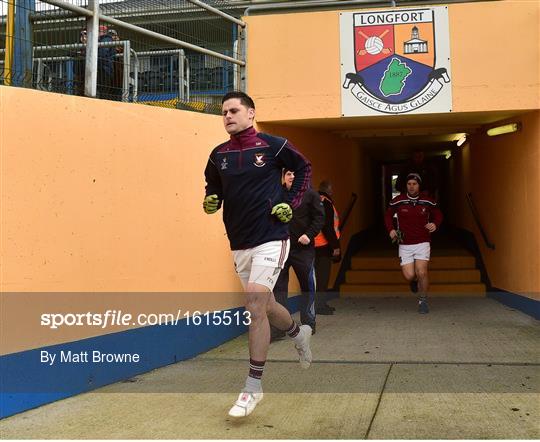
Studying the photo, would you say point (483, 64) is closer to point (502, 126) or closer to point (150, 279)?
point (502, 126)

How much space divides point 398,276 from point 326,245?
2938 mm

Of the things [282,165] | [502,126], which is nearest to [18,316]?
[282,165]

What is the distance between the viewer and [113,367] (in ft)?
15.6

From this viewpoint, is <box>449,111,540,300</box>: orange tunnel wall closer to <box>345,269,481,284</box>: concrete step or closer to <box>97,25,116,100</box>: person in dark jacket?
<box>345,269,481,284</box>: concrete step

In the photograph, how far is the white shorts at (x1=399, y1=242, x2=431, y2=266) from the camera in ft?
25.6

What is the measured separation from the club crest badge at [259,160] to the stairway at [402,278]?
6.09 metres

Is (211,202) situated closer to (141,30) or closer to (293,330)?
(293,330)

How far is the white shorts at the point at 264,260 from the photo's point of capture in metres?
3.77

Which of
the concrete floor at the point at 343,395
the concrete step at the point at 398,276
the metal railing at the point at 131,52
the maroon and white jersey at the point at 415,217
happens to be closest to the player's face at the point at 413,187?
the maroon and white jersey at the point at 415,217

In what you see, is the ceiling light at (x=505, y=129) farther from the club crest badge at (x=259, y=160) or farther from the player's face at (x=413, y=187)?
the club crest badge at (x=259, y=160)

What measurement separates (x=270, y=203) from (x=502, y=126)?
4.89m

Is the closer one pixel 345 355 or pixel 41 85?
pixel 41 85

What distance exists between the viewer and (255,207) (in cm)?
379

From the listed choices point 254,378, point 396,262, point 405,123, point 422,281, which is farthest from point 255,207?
point 396,262
